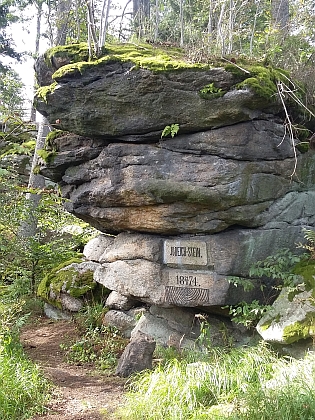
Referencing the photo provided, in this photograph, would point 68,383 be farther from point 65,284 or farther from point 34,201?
point 34,201

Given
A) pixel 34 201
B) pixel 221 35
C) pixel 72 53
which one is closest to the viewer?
pixel 221 35

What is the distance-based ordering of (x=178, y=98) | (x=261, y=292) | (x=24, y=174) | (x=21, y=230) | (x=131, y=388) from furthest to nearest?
(x=24, y=174), (x=21, y=230), (x=261, y=292), (x=178, y=98), (x=131, y=388)

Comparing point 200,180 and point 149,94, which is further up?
point 149,94

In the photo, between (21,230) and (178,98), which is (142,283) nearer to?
(178,98)

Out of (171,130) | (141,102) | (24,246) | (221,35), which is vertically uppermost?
(221,35)

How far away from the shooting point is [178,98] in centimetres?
594

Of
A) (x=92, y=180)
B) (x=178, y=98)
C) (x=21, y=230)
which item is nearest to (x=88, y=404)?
(x=92, y=180)

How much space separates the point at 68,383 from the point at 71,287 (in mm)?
2996

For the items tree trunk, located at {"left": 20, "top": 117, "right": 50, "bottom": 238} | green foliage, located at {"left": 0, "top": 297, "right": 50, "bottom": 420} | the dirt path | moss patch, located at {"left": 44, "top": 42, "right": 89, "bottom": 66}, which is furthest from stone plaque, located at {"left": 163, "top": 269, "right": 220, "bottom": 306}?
tree trunk, located at {"left": 20, "top": 117, "right": 50, "bottom": 238}

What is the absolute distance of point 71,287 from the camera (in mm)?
8375

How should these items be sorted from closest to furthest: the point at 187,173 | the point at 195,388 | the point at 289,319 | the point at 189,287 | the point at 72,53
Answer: the point at 195,388 < the point at 289,319 < the point at 187,173 < the point at 189,287 < the point at 72,53

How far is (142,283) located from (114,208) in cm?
127

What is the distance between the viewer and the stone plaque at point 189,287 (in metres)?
6.20

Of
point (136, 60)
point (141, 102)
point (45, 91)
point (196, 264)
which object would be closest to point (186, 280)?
point (196, 264)
